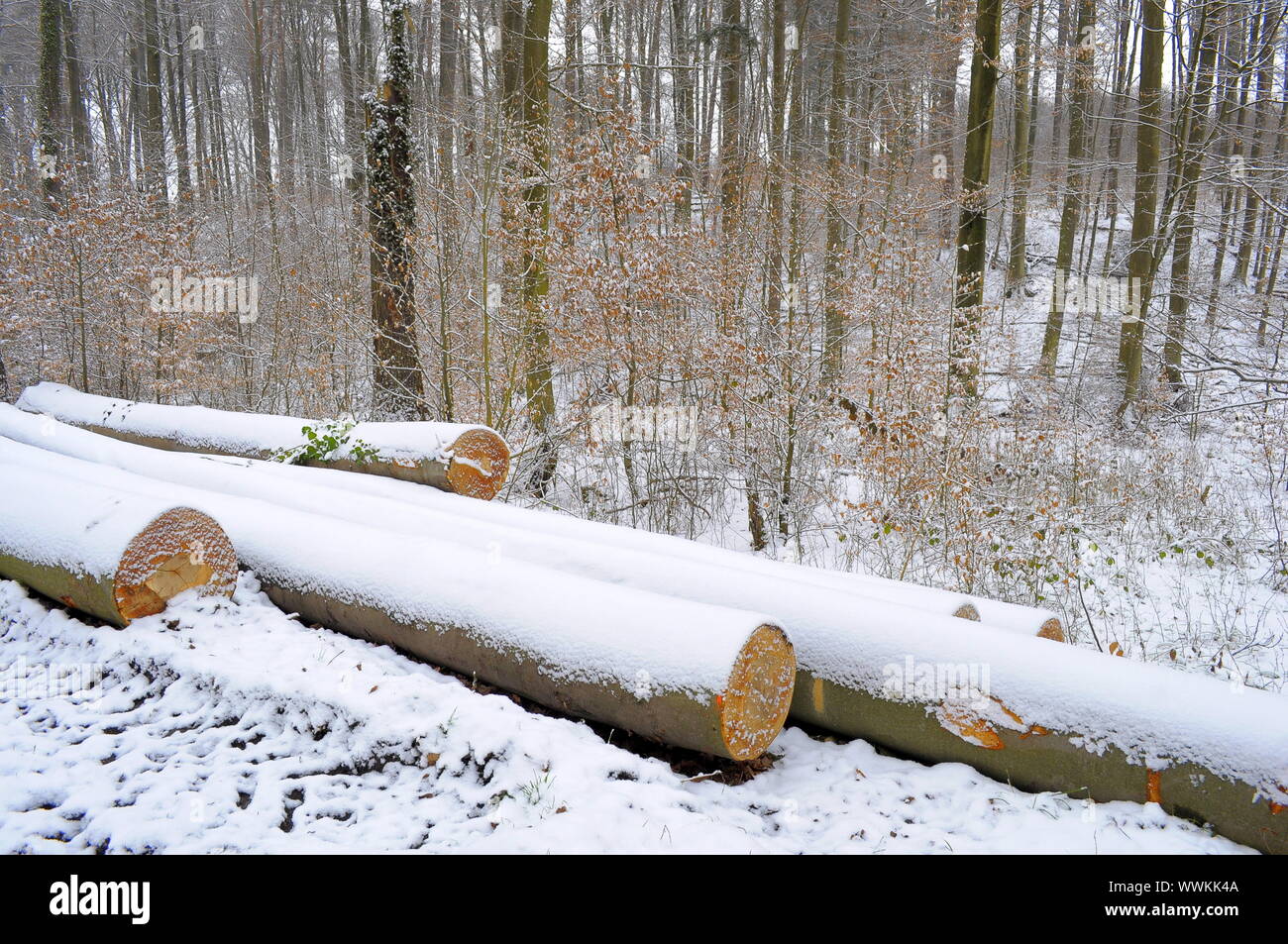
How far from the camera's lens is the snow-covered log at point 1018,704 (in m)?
2.42

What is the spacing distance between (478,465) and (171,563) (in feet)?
7.36

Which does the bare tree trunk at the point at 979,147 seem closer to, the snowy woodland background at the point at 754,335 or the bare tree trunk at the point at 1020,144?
the snowy woodland background at the point at 754,335

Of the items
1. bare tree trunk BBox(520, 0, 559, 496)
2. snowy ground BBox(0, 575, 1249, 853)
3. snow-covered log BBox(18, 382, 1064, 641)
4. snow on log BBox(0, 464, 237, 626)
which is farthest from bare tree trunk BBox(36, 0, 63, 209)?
snowy ground BBox(0, 575, 1249, 853)

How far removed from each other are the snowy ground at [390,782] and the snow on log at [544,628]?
0.17 m

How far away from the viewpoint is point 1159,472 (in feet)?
26.7

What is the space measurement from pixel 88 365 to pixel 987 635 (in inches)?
514

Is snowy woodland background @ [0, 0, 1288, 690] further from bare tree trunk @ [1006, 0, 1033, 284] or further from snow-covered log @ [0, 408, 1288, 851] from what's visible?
snow-covered log @ [0, 408, 1288, 851]

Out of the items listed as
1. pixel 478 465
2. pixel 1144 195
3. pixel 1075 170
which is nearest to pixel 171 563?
pixel 478 465

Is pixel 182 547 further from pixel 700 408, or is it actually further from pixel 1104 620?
pixel 1104 620

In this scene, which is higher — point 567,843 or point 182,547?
point 182,547

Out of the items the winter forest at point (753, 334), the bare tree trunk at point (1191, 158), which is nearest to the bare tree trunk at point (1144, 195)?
the winter forest at point (753, 334)

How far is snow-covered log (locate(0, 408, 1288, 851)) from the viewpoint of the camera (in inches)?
95.3

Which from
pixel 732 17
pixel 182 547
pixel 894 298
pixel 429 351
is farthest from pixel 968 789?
pixel 732 17

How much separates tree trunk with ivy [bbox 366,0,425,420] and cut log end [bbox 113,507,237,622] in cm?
491
